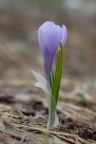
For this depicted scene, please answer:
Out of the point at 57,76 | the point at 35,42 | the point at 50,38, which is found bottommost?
the point at 57,76

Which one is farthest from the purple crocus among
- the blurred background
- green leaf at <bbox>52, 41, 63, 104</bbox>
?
the blurred background

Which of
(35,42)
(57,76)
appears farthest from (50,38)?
(35,42)

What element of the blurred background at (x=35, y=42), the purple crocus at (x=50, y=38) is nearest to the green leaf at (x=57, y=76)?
the purple crocus at (x=50, y=38)

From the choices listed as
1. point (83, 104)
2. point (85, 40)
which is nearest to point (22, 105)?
point (83, 104)

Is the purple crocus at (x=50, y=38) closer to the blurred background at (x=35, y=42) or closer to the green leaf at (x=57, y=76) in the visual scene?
the green leaf at (x=57, y=76)

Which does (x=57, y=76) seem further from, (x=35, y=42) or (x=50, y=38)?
(x=35, y=42)

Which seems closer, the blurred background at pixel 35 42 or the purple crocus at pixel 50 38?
the purple crocus at pixel 50 38
